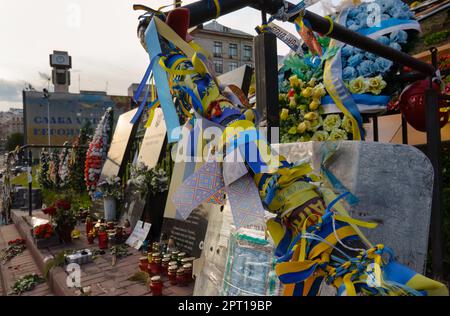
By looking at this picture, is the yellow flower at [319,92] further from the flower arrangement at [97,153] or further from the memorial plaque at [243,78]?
the flower arrangement at [97,153]

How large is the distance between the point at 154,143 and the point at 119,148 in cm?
233

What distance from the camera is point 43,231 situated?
175 inches

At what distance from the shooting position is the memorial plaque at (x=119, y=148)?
7336mm

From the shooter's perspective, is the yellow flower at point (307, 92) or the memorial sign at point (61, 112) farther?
the memorial sign at point (61, 112)

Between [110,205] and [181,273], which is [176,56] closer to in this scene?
[181,273]

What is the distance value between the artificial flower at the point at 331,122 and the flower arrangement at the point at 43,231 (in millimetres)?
4046

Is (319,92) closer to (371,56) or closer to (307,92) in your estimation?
(307,92)

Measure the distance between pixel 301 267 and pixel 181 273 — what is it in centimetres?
219

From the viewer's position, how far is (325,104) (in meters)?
2.40

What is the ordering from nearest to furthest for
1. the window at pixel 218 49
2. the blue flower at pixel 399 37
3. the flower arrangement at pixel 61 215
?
the blue flower at pixel 399 37 < the flower arrangement at pixel 61 215 < the window at pixel 218 49

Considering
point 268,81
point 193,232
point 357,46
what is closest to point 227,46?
point 193,232

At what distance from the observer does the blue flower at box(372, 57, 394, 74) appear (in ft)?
7.36

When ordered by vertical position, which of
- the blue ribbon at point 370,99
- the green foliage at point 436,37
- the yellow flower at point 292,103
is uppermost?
the green foliage at point 436,37

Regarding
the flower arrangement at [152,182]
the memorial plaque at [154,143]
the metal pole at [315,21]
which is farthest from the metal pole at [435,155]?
the memorial plaque at [154,143]
